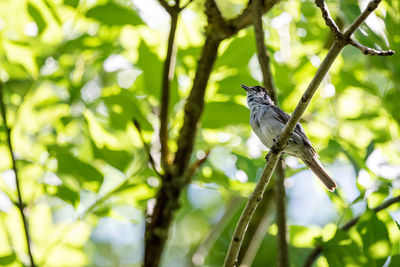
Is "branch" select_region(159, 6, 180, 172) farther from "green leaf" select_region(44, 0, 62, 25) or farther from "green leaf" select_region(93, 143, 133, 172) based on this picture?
"green leaf" select_region(44, 0, 62, 25)

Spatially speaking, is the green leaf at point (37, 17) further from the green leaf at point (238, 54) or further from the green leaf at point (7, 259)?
the green leaf at point (7, 259)

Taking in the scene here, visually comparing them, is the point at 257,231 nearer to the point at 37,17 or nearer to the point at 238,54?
the point at 238,54

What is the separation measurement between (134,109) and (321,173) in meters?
1.60

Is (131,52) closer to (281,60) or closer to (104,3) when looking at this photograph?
(104,3)

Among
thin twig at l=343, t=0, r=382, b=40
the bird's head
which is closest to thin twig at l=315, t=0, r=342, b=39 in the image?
thin twig at l=343, t=0, r=382, b=40

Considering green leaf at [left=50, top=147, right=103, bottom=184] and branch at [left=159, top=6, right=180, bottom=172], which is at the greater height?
branch at [left=159, top=6, right=180, bottom=172]

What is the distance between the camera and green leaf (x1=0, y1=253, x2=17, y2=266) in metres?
3.23

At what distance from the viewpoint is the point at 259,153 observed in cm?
399

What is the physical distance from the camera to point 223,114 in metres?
3.53

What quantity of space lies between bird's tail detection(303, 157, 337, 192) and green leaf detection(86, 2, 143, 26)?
5.78ft

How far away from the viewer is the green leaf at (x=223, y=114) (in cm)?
353

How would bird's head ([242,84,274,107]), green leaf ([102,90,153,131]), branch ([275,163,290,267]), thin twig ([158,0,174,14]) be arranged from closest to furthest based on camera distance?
branch ([275,163,290,267]), thin twig ([158,0,174,14]), green leaf ([102,90,153,131]), bird's head ([242,84,274,107])

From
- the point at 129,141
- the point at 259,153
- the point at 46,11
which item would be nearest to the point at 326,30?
the point at 259,153

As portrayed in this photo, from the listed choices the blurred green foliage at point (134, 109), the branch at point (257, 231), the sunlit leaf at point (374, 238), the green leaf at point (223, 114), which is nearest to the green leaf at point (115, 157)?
the blurred green foliage at point (134, 109)
